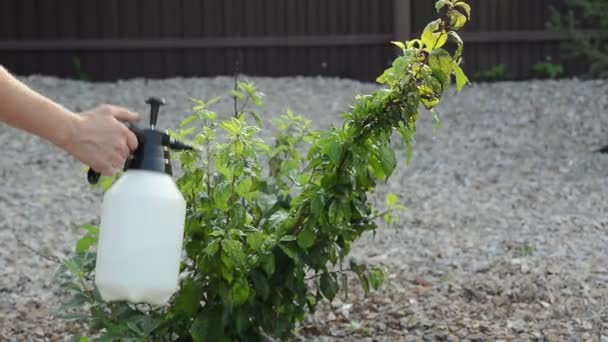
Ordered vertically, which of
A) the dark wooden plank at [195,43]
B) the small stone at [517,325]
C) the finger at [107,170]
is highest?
the dark wooden plank at [195,43]

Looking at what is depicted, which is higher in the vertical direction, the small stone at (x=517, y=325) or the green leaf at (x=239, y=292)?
the green leaf at (x=239, y=292)

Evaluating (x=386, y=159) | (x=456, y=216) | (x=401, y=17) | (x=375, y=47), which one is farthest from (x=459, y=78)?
(x=375, y=47)

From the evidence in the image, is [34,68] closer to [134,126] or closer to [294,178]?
[294,178]

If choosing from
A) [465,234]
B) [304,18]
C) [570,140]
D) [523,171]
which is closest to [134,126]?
[465,234]

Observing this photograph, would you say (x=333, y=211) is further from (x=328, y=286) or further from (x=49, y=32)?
(x=49, y=32)

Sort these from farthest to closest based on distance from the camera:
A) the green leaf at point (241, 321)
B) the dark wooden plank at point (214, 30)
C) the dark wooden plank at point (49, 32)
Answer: the dark wooden plank at point (49, 32), the dark wooden plank at point (214, 30), the green leaf at point (241, 321)

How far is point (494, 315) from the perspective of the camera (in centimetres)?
376

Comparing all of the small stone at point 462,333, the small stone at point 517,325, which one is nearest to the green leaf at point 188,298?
the small stone at point 462,333

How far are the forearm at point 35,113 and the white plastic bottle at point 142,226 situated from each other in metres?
0.13

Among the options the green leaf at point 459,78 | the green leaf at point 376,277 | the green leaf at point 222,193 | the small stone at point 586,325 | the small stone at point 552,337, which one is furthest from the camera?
the small stone at point 586,325

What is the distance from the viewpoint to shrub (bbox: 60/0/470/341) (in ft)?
8.55

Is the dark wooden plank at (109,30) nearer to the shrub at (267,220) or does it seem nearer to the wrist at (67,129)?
the shrub at (267,220)

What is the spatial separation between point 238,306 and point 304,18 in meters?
7.56

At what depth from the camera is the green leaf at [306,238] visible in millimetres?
2777
